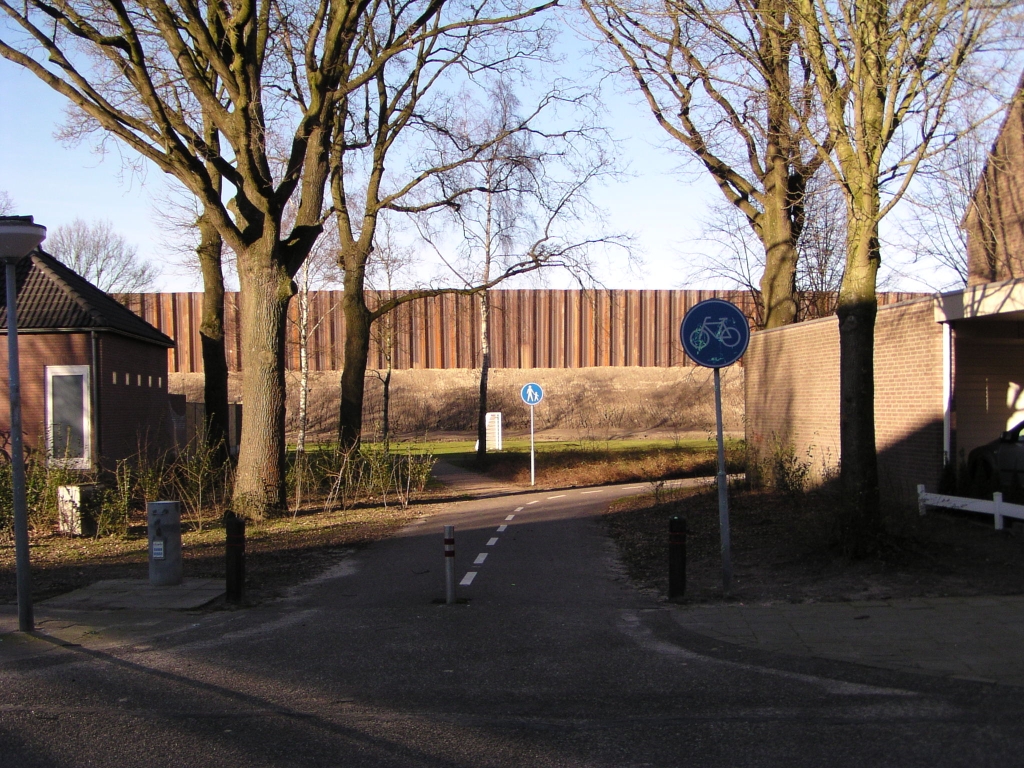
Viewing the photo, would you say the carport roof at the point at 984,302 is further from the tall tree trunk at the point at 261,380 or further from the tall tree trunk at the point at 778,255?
the tall tree trunk at the point at 261,380

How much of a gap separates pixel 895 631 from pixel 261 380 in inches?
482

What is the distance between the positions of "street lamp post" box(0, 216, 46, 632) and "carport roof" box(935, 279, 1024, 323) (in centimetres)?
Answer: 1132

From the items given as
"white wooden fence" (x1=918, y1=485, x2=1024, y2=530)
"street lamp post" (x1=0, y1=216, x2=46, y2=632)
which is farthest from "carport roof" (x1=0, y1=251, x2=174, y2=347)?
"white wooden fence" (x1=918, y1=485, x2=1024, y2=530)

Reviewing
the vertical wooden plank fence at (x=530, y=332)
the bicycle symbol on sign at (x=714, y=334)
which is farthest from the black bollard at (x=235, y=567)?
the vertical wooden plank fence at (x=530, y=332)

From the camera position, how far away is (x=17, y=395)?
8375 mm

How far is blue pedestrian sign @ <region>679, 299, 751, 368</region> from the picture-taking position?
9172mm

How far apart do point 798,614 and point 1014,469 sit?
242 inches

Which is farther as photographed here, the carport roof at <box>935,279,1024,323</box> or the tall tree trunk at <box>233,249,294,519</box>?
the tall tree trunk at <box>233,249,294,519</box>

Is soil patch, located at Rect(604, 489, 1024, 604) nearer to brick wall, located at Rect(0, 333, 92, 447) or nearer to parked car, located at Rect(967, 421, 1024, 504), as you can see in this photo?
parked car, located at Rect(967, 421, 1024, 504)

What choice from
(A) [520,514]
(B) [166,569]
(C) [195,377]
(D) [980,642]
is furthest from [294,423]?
(D) [980,642]

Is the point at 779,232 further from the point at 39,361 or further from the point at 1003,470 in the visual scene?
the point at 39,361

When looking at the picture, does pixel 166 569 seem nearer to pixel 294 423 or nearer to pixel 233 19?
pixel 233 19

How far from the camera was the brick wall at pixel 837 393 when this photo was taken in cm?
1393

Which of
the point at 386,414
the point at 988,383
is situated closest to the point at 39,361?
the point at 386,414
